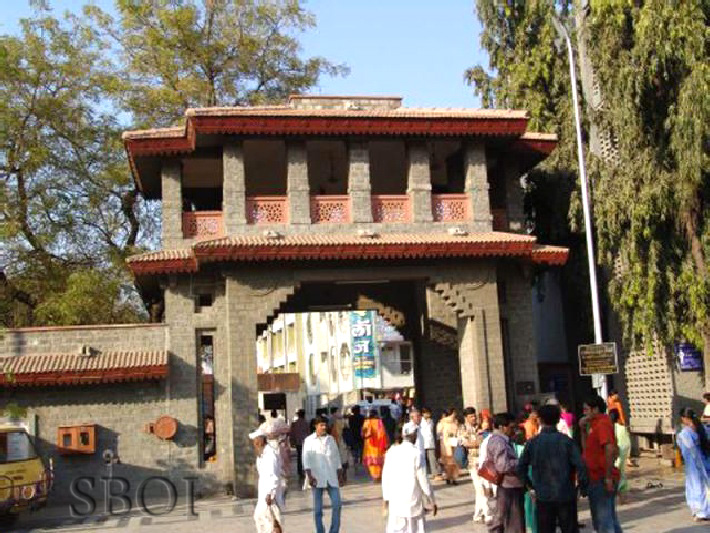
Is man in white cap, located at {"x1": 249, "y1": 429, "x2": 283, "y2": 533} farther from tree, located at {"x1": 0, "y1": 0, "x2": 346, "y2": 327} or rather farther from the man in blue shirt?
tree, located at {"x1": 0, "y1": 0, "x2": 346, "y2": 327}

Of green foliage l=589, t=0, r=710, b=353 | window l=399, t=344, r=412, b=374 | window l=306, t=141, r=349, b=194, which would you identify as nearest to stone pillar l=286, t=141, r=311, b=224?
window l=306, t=141, r=349, b=194

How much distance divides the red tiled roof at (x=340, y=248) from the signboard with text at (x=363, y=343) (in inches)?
1385

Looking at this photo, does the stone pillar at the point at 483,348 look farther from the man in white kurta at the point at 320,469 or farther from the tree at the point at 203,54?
the tree at the point at 203,54

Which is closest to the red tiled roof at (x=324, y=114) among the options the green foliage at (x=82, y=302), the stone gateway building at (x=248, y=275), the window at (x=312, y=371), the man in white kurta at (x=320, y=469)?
the stone gateway building at (x=248, y=275)

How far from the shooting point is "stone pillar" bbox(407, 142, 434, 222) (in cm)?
2109

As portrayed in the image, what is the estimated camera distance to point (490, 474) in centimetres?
1003

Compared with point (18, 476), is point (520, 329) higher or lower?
higher

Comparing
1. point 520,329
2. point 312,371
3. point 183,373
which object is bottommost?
point 183,373

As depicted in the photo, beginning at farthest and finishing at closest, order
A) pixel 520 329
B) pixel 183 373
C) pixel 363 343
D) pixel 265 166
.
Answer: pixel 363 343 < pixel 265 166 < pixel 520 329 < pixel 183 373

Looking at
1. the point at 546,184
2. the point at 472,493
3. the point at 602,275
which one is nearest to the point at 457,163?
the point at 546,184

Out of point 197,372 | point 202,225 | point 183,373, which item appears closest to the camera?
point 183,373

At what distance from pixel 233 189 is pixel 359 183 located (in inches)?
120

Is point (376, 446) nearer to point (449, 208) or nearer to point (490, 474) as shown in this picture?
point (449, 208)

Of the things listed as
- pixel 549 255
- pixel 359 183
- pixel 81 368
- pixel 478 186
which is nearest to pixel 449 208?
pixel 478 186
